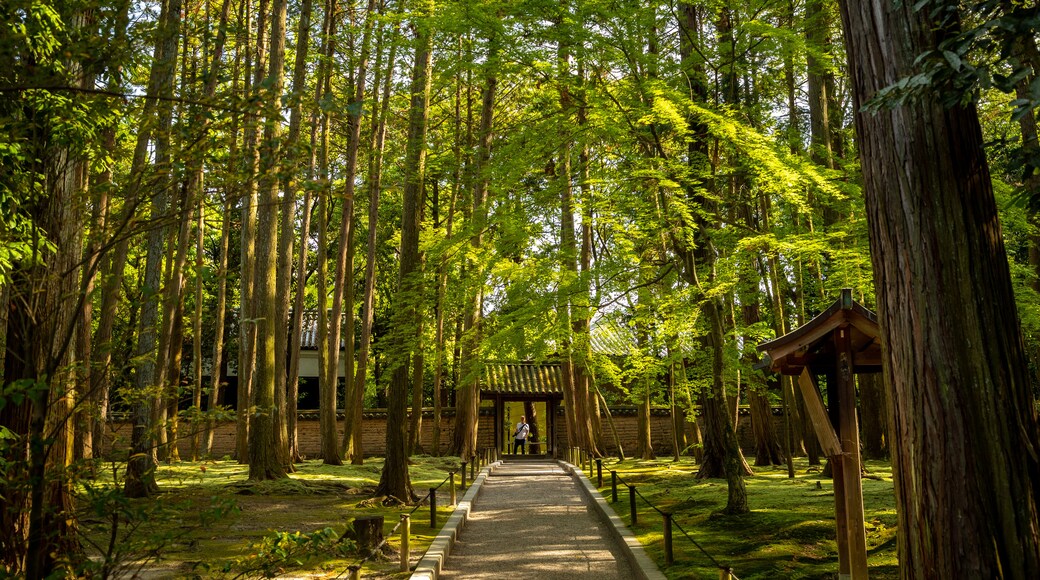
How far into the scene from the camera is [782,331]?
1808 centimetres

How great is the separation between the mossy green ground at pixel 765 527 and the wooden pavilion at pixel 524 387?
1197 centimetres

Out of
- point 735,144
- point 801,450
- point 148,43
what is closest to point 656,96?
point 735,144

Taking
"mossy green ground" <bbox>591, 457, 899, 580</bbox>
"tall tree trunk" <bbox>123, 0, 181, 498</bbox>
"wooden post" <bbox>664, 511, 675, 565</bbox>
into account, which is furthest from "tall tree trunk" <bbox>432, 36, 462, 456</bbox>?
"wooden post" <bbox>664, 511, 675, 565</bbox>

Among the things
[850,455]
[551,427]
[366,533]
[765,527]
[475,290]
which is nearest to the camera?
[850,455]

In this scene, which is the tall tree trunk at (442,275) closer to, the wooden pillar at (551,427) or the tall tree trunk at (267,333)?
the tall tree trunk at (267,333)

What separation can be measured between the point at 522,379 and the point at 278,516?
691 inches

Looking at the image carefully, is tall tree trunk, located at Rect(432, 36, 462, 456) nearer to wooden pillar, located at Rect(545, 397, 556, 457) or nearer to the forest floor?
A: wooden pillar, located at Rect(545, 397, 556, 457)

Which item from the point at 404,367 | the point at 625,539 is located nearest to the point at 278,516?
the point at 404,367

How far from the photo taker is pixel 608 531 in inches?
498

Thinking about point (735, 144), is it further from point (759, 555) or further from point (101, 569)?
point (101, 569)

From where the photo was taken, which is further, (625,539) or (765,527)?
(765,527)

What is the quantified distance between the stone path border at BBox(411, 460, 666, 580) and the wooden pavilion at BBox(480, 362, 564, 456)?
12072 mm

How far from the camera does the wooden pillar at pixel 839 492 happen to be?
302 inches

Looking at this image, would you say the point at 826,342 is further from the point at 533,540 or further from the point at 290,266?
the point at 290,266
